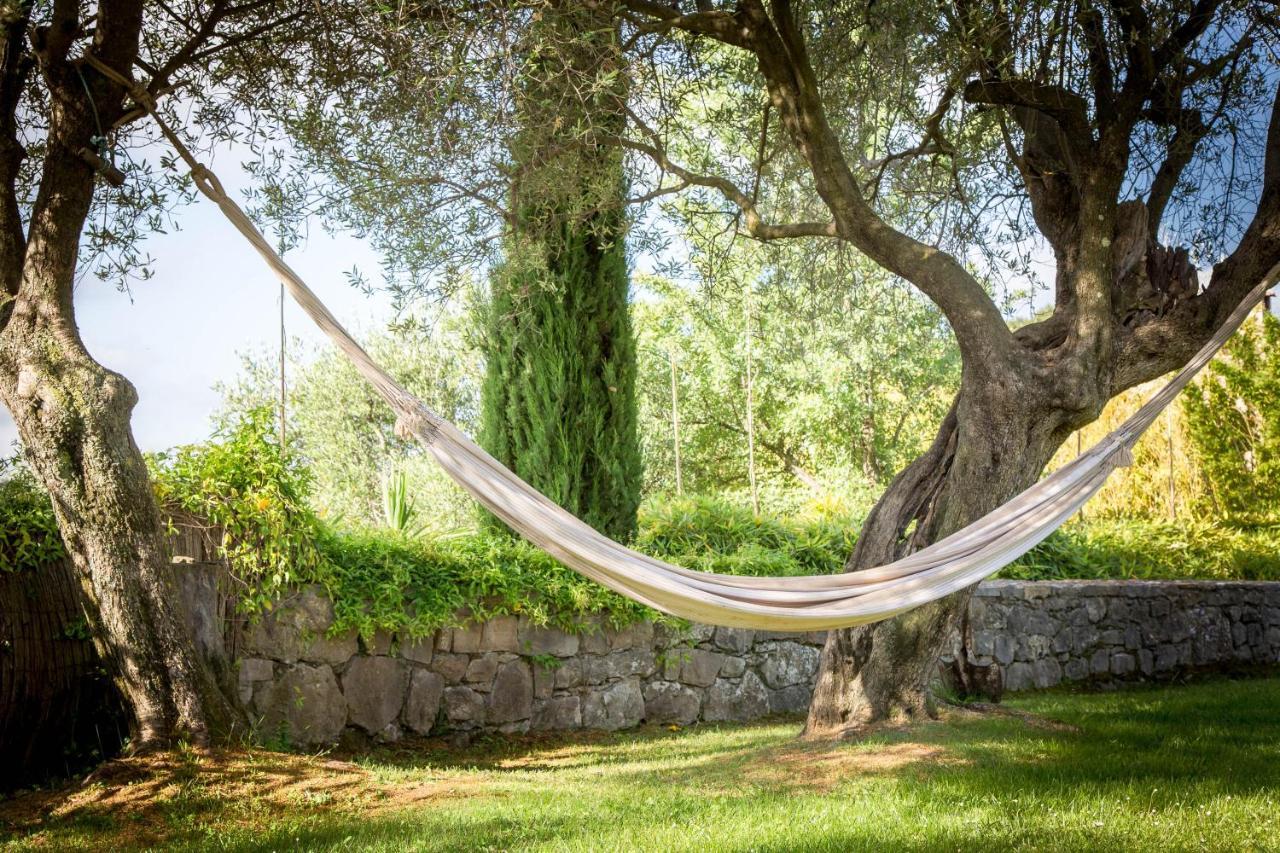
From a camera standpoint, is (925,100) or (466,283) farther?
(925,100)

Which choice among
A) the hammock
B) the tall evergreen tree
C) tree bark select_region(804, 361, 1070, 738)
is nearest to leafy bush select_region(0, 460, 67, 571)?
the hammock

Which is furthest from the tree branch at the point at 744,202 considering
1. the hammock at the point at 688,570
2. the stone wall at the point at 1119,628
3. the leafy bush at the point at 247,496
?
the stone wall at the point at 1119,628

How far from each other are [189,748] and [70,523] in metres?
0.99

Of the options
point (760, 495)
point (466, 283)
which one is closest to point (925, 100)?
point (466, 283)

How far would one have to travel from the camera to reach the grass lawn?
3.21 metres

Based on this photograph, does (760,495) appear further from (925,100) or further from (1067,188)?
(1067,188)

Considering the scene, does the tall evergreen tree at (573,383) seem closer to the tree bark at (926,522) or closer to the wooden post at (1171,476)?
the tree bark at (926,522)

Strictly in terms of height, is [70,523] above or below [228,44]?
below

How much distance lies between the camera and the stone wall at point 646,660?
532 cm

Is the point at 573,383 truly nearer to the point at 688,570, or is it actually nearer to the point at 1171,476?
the point at 688,570

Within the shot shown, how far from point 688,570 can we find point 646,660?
3222 mm

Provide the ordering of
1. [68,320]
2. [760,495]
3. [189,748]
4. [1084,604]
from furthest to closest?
[760,495], [1084,604], [68,320], [189,748]

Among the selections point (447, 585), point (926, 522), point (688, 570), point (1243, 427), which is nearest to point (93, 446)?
point (447, 585)

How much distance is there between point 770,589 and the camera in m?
3.61
